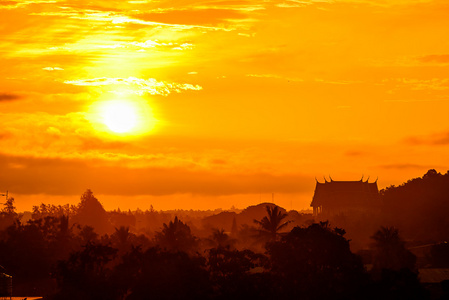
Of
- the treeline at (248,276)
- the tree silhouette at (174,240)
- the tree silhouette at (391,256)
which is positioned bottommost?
the treeline at (248,276)

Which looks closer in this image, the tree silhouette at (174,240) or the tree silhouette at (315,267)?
the tree silhouette at (315,267)

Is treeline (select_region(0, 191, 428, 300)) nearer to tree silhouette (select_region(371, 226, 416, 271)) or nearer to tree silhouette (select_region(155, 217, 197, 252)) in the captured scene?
tree silhouette (select_region(371, 226, 416, 271))

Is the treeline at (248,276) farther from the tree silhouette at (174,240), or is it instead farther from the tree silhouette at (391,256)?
the tree silhouette at (174,240)

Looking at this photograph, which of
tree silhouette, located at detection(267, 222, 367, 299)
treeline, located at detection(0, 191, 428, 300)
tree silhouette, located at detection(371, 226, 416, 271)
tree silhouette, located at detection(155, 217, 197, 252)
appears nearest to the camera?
treeline, located at detection(0, 191, 428, 300)

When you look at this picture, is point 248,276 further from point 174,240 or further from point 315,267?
point 174,240

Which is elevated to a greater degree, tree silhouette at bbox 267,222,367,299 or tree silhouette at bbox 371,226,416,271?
tree silhouette at bbox 371,226,416,271

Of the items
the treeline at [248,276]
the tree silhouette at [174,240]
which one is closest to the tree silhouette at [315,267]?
the treeline at [248,276]

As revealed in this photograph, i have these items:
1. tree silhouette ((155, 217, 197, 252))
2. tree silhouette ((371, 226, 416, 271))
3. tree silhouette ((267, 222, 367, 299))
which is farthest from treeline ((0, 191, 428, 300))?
tree silhouette ((155, 217, 197, 252))

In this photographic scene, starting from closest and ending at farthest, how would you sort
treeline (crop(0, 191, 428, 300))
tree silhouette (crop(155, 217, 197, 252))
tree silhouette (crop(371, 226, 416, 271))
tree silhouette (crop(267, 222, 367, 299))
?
1. treeline (crop(0, 191, 428, 300))
2. tree silhouette (crop(267, 222, 367, 299))
3. tree silhouette (crop(371, 226, 416, 271))
4. tree silhouette (crop(155, 217, 197, 252))

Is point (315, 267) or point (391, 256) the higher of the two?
point (391, 256)

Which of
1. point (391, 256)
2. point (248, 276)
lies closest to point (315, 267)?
point (248, 276)

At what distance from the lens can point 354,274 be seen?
84562mm

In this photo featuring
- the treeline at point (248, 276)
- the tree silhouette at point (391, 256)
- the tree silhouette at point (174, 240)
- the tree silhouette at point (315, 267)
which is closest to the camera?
the treeline at point (248, 276)

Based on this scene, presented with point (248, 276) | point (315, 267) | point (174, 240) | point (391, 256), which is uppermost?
point (174, 240)
